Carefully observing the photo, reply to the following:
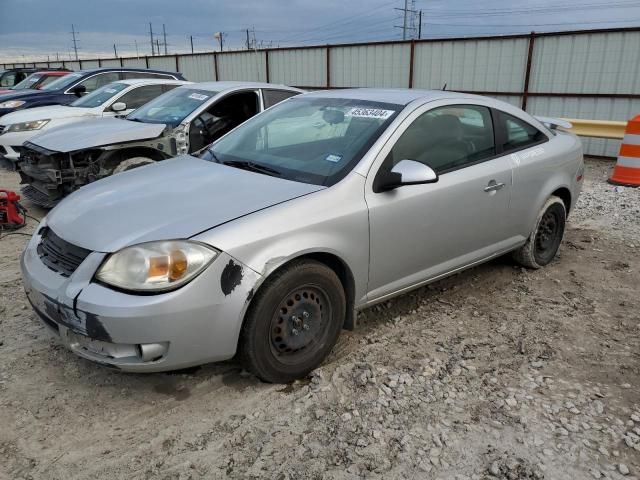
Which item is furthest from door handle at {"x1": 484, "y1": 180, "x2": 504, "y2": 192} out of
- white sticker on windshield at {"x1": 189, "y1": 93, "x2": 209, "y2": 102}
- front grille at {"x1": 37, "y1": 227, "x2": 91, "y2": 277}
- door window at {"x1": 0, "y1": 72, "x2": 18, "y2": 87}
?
door window at {"x1": 0, "y1": 72, "x2": 18, "y2": 87}

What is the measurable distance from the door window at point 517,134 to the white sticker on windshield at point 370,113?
3.80 feet

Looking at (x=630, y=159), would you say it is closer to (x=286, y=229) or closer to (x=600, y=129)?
(x=600, y=129)

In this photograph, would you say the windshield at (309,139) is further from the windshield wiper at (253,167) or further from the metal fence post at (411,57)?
the metal fence post at (411,57)

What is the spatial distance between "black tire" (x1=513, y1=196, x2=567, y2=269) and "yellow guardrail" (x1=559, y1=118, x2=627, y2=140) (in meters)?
4.82

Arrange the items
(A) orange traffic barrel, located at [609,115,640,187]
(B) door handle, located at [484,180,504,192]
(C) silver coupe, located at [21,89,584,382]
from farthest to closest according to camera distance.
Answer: (A) orange traffic barrel, located at [609,115,640,187], (B) door handle, located at [484,180,504,192], (C) silver coupe, located at [21,89,584,382]

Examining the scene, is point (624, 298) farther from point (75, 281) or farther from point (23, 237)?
point (23, 237)

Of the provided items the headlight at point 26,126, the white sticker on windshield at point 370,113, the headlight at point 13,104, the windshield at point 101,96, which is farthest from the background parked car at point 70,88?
the white sticker on windshield at point 370,113

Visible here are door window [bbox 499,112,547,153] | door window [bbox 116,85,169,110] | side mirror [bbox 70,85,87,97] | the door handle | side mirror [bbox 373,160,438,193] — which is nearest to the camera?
side mirror [bbox 373,160,438,193]

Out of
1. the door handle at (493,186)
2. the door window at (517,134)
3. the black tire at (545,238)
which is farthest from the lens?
the black tire at (545,238)

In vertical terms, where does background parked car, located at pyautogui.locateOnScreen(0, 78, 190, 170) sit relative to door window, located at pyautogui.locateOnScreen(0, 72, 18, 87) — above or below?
above

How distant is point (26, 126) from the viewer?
8.34 metres

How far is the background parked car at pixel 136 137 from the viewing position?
592 centimetres

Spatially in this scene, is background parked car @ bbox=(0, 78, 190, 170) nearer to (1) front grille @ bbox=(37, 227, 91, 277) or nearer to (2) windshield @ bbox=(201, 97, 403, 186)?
(2) windshield @ bbox=(201, 97, 403, 186)

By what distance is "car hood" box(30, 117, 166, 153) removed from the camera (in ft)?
19.5
